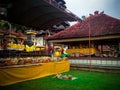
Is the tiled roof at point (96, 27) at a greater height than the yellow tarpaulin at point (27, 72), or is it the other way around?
the tiled roof at point (96, 27)

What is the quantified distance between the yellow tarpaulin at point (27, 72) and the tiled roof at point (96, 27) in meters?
3.91

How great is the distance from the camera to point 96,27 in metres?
17.0

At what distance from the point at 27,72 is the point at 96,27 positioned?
8.97m

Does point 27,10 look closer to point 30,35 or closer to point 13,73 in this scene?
point 13,73

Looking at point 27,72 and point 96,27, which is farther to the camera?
point 96,27

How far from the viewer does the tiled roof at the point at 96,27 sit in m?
15.4

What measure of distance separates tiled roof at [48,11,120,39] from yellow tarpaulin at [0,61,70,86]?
154 inches

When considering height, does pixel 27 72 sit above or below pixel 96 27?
below

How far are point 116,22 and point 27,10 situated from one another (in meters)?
9.53

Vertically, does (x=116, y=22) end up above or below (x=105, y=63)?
above

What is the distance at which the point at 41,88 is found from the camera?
8523 mm

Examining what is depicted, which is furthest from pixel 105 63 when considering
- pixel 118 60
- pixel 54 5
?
pixel 54 5

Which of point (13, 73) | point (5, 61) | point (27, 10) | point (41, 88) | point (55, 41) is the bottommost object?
point (41, 88)

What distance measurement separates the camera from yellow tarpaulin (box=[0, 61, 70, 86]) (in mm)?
9102
